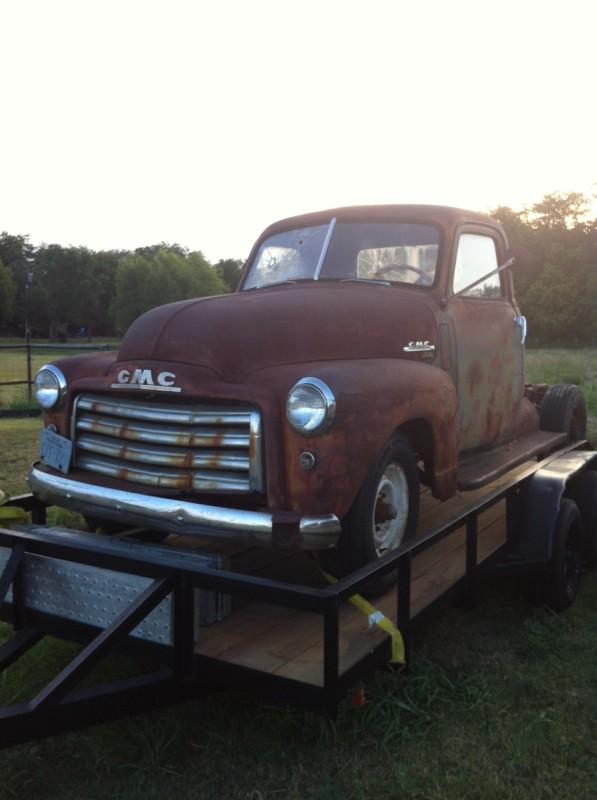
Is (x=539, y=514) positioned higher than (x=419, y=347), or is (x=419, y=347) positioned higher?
(x=419, y=347)

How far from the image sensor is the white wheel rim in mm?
3359

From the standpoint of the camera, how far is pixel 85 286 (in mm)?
77750

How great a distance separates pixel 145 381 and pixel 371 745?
5.37 feet

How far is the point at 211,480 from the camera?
304 cm


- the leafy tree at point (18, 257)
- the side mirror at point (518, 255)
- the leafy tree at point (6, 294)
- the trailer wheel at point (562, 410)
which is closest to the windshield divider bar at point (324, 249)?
the side mirror at point (518, 255)

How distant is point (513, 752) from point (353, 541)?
37.7 inches

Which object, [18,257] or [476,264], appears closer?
[476,264]

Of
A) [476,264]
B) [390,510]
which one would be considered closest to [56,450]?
[390,510]

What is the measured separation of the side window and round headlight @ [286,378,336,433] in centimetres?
186

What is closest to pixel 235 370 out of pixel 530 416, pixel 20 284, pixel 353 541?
pixel 353 541

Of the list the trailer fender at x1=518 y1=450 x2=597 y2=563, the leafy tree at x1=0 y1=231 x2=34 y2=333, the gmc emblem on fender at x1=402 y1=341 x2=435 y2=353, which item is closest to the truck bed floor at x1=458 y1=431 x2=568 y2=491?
the trailer fender at x1=518 y1=450 x2=597 y2=563

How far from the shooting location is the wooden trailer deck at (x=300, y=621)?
8.78 ft

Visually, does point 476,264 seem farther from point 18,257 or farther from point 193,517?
point 18,257

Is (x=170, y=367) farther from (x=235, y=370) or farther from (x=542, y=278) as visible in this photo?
(x=542, y=278)
